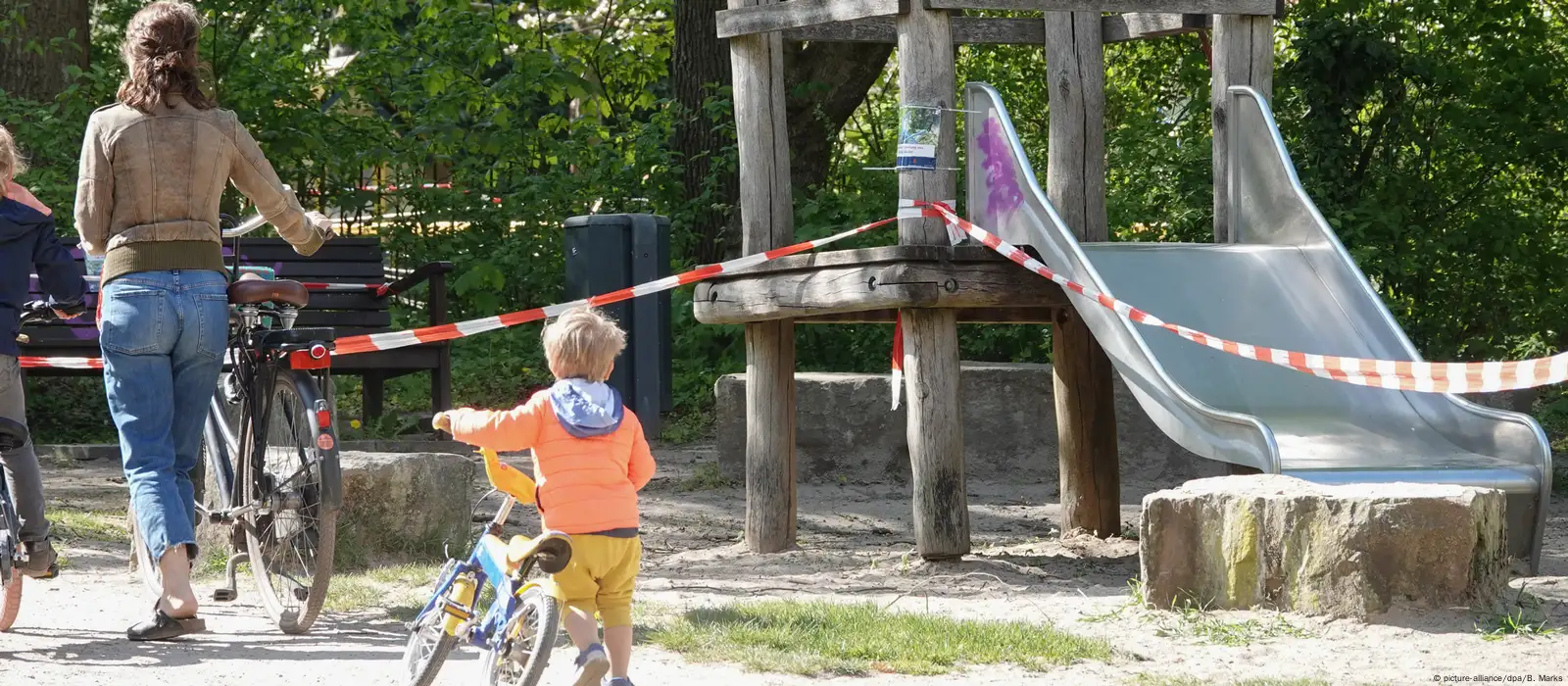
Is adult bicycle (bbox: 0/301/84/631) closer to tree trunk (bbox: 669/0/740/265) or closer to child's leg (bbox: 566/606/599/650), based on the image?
child's leg (bbox: 566/606/599/650)

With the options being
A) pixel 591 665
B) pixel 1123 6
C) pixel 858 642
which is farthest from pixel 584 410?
pixel 1123 6

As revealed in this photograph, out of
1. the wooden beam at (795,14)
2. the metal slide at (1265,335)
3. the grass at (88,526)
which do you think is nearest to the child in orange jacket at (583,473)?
the metal slide at (1265,335)

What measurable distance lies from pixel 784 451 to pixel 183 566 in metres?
3.29

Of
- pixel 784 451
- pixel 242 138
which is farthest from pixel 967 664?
pixel 784 451

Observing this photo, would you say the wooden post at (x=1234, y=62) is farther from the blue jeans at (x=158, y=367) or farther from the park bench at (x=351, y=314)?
the blue jeans at (x=158, y=367)

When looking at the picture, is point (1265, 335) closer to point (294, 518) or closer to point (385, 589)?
point (385, 589)

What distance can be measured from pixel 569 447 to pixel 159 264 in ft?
5.05

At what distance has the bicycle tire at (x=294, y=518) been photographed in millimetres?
5016

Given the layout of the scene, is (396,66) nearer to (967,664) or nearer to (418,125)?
(418,125)

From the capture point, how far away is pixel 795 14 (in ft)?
24.5

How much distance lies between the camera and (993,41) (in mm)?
9289

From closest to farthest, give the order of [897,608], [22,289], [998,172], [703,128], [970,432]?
[22,289] → [897,608] → [998,172] → [970,432] → [703,128]

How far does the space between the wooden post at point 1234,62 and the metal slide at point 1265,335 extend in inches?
1.8

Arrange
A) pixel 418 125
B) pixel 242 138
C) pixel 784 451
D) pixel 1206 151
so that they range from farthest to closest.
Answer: pixel 418 125 < pixel 1206 151 < pixel 784 451 < pixel 242 138
